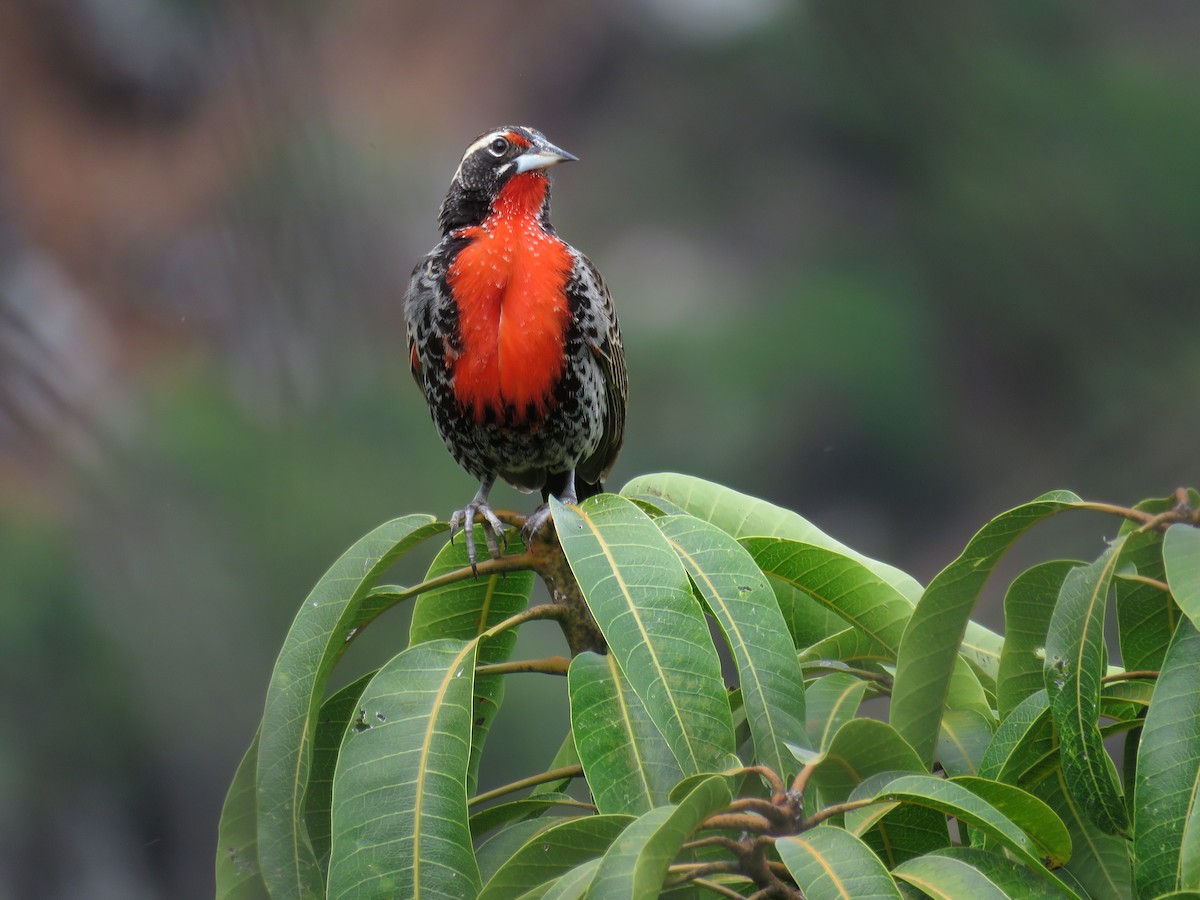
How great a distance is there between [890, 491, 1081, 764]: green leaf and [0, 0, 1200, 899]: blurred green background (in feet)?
12.8

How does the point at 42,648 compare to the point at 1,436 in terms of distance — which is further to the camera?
the point at 42,648

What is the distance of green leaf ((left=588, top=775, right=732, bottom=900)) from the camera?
118 centimetres

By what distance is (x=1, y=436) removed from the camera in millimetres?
6293

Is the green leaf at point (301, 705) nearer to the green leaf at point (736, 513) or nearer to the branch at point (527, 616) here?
the branch at point (527, 616)

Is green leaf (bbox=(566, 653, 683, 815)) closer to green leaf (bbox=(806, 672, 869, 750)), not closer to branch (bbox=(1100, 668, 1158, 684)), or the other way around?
green leaf (bbox=(806, 672, 869, 750))

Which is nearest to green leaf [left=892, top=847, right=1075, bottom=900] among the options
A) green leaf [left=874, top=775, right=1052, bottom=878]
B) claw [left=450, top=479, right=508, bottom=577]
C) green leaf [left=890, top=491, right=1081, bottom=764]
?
green leaf [left=874, top=775, right=1052, bottom=878]

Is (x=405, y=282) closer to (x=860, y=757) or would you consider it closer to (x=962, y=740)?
(x=962, y=740)

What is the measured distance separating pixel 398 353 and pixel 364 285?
0.93 m

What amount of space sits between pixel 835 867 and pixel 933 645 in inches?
18.0

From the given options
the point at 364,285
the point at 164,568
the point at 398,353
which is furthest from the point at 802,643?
the point at 398,353

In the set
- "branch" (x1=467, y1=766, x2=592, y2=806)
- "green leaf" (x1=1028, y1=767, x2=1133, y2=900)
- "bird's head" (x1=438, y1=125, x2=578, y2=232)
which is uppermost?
"bird's head" (x1=438, y1=125, x2=578, y2=232)

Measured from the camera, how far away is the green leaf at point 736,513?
6.54 ft

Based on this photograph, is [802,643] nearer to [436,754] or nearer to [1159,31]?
[436,754]

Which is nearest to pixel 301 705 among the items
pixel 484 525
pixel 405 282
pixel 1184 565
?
pixel 484 525
